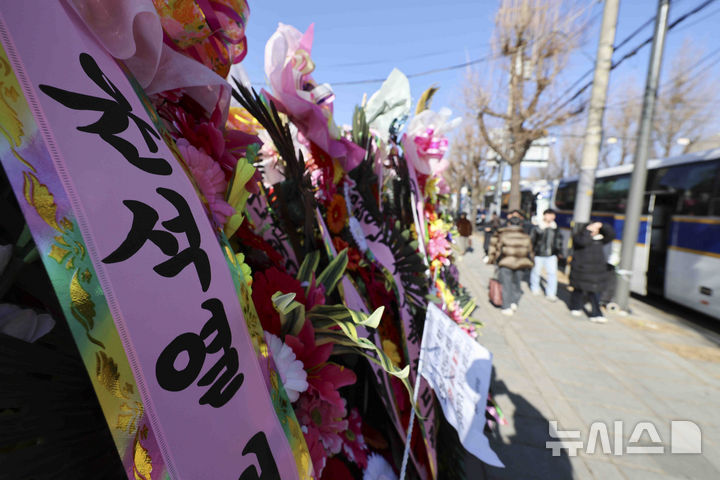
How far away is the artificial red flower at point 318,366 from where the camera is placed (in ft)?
2.21

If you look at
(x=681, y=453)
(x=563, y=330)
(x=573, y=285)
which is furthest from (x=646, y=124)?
(x=681, y=453)

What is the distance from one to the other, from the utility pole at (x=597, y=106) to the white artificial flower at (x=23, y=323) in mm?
6855

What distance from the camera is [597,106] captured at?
6027 millimetres

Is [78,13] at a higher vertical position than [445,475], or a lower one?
higher

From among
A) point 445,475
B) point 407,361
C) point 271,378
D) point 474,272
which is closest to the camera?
point 271,378

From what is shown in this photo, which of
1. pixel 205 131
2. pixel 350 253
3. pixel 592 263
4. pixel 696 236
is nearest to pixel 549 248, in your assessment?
pixel 592 263

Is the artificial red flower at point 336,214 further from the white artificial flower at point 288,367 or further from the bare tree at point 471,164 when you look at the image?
the bare tree at point 471,164

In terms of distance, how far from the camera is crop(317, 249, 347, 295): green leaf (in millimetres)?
805

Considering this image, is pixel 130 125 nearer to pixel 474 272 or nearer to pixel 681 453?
pixel 681 453

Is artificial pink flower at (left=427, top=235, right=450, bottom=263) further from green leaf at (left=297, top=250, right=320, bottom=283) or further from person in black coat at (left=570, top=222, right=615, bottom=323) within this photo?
person in black coat at (left=570, top=222, right=615, bottom=323)

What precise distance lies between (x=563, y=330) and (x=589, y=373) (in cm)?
128

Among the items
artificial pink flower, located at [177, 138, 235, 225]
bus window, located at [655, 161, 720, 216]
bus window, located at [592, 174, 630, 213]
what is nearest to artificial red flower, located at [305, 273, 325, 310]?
artificial pink flower, located at [177, 138, 235, 225]

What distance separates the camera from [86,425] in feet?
1.32

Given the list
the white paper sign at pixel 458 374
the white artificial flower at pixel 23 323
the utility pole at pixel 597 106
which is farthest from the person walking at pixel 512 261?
the white artificial flower at pixel 23 323
